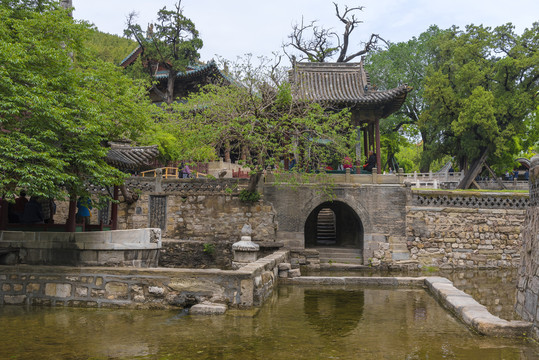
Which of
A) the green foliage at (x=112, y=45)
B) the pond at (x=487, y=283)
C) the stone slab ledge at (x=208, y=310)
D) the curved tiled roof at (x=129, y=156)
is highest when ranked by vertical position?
the green foliage at (x=112, y=45)

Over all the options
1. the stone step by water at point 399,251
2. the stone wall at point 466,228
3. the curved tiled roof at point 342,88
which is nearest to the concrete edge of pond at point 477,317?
the stone step by water at point 399,251

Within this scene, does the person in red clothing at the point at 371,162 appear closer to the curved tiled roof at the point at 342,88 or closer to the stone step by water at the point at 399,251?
the curved tiled roof at the point at 342,88

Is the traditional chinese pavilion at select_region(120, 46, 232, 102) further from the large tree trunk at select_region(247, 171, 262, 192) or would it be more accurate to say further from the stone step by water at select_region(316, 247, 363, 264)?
the stone step by water at select_region(316, 247, 363, 264)

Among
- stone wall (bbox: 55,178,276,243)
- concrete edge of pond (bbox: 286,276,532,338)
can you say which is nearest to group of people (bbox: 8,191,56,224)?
stone wall (bbox: 55,178,276,243)

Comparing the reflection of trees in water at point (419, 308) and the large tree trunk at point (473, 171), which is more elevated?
the large tree trunk at point (473, 171)

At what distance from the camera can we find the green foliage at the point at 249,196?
16.5m

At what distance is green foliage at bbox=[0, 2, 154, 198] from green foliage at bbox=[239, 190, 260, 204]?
293 inches

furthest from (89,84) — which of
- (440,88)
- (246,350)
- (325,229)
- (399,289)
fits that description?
(440,88)

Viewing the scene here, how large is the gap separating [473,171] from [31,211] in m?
21.7

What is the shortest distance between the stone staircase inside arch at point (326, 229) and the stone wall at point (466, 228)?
4.63 metres

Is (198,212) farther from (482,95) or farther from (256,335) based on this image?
(482,95)

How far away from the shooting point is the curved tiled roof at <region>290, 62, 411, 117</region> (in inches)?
680

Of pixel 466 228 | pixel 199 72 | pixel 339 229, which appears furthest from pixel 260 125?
pixel 199 72

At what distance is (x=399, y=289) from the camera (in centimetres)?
1073
